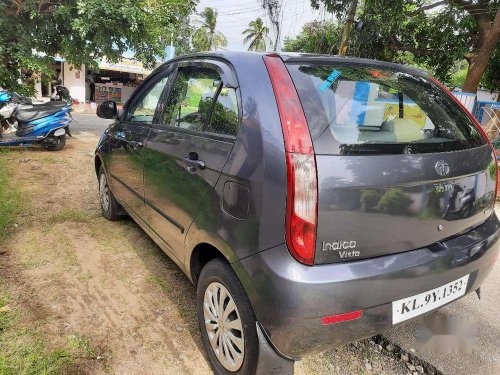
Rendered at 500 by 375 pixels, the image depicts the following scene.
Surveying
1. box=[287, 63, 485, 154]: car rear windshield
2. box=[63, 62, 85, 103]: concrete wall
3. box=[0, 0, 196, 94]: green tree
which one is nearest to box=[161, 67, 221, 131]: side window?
box=[287, 63, 485, 154]: car rear windshield

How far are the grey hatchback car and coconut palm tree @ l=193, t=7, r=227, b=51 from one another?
117 feet

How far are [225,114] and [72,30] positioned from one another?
7.80m

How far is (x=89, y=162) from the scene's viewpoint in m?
7.25

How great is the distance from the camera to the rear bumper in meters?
1.56

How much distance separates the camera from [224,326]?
6.48ft

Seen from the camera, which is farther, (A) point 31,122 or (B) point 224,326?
(A) point 31,122

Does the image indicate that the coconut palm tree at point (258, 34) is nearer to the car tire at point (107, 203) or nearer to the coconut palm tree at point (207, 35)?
the coconut palm tree at point (207, 35)

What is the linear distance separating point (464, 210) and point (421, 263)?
418 mm

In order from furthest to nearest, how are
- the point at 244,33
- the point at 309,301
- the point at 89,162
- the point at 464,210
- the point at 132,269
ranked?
1. the point at 244,33
2. the point at 89,162
3. the point at 132,269
4. the point at 464,210
5. the point at 309,301

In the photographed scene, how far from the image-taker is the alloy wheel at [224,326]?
1.87m

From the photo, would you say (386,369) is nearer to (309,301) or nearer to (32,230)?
(309,301)

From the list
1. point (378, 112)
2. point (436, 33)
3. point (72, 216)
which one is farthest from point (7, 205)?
point (436, 33)

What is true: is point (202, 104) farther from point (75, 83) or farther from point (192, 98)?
point (75, 83)

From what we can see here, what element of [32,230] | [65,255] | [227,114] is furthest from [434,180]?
[32,230]
